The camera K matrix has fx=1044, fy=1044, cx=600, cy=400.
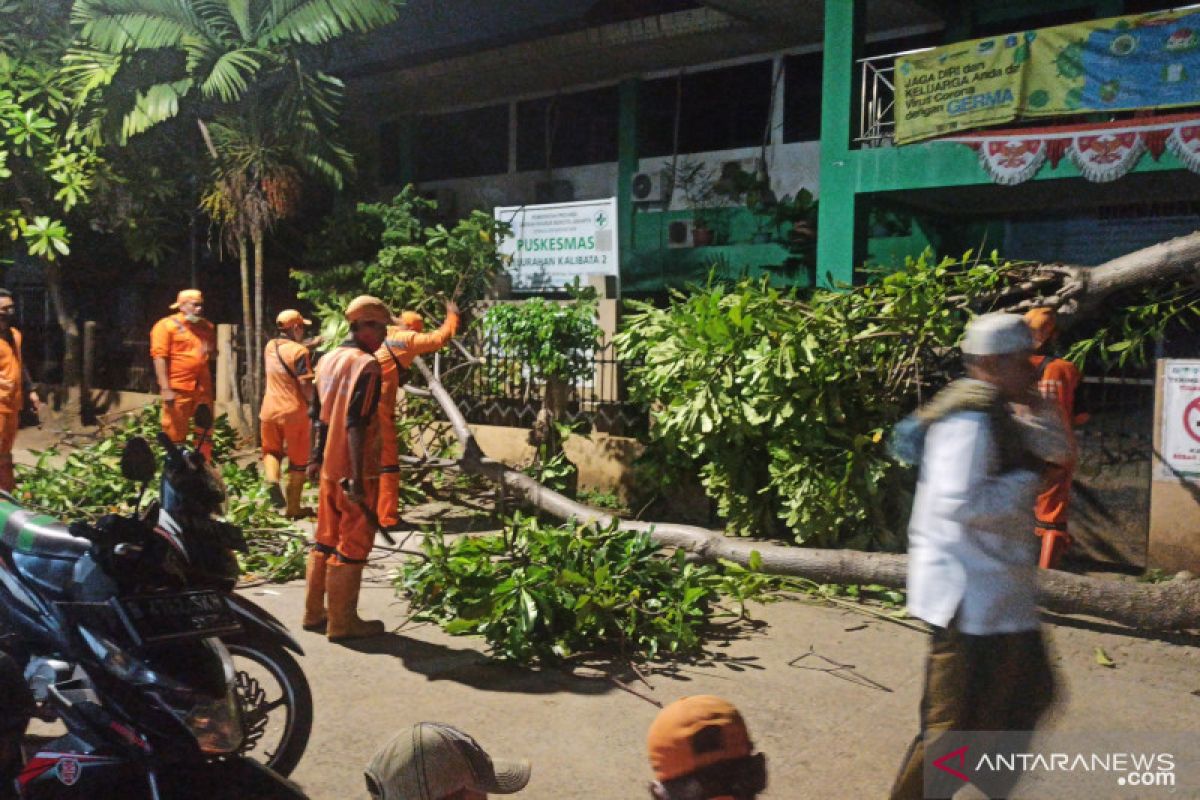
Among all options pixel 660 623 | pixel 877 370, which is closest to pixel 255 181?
pixel 877 370

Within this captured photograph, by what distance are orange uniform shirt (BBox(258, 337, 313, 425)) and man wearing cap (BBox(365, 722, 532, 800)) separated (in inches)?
283

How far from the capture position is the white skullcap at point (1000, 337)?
124 inches

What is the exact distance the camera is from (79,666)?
3445mm

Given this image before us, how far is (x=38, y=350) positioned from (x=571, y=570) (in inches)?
660

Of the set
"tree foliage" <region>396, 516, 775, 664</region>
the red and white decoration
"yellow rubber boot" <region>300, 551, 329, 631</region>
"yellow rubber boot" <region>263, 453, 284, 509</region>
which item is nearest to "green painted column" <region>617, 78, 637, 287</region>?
the red and white decoration

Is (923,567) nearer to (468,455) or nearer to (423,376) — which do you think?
(468,455)

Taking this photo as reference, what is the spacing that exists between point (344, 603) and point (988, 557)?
12.0 feet

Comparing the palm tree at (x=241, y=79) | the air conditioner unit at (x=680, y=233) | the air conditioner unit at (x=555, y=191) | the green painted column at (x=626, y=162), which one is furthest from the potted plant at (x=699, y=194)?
the palm tree at (x=241, y=79)

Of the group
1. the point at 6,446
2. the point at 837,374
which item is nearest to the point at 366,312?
the point at 837,374

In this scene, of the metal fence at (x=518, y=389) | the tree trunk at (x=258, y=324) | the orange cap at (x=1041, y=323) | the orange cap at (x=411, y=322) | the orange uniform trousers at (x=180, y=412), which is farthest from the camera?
the tree trunk at (x=258, y=324)

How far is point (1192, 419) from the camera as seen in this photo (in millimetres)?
7230

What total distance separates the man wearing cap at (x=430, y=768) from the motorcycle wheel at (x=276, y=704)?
1747 mm

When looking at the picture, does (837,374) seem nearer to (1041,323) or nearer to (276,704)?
(1041,323)
